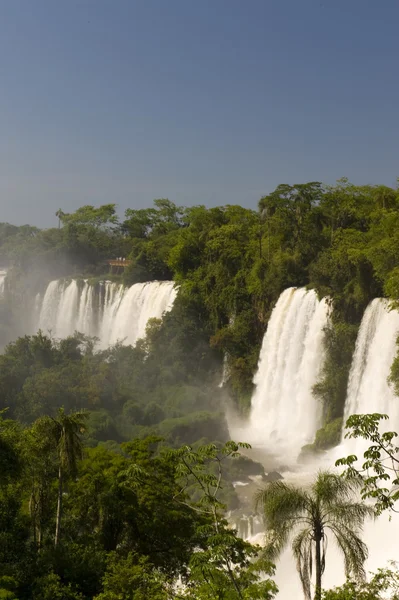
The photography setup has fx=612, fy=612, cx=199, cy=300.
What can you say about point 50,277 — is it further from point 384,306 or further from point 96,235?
point 384,306

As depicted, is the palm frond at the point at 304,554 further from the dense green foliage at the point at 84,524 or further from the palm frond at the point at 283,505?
the dense green foliage at the point at 84,524

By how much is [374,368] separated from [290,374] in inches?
252

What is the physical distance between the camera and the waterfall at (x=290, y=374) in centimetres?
2845

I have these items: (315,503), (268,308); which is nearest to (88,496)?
(315,503)

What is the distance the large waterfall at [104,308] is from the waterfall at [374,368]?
1765 centimetres

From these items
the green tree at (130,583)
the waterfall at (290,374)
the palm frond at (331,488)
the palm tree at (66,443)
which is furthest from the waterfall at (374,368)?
the green tree at (130,583)

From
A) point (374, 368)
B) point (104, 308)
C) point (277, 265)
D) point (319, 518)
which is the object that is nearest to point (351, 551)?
point (319, 518)

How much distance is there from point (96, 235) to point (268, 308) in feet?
127

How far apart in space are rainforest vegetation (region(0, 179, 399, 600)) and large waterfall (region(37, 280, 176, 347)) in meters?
2.40

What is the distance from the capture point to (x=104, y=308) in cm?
4812

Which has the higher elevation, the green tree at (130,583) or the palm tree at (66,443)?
the palm tree at (66,443)

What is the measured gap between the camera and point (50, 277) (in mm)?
61406

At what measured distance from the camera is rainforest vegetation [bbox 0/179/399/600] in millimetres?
11391

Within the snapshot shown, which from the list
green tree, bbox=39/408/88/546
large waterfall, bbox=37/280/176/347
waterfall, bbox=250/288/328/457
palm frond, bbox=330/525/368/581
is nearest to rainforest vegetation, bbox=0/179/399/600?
green tree, bbox=39/408/88/546
